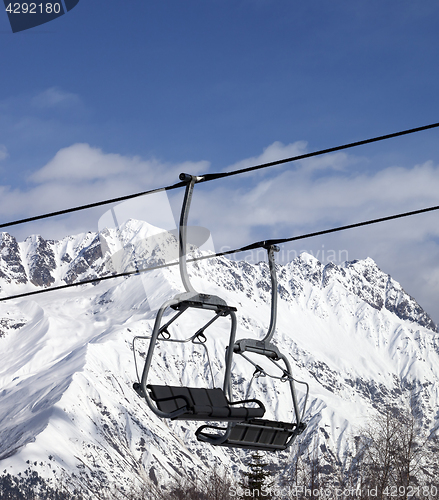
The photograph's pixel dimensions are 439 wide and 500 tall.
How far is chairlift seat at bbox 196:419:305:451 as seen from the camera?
737 centimetres

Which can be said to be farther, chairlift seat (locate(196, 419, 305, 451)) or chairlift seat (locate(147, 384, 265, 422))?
chairlift seat (locate(196, 419, 305, 451))

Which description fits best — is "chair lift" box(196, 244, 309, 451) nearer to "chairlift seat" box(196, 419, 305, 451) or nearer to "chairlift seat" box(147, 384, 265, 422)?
"chairlift seat" box(196, 419, 305, 451)

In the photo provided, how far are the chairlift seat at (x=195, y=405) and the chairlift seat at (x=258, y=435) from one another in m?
0.16

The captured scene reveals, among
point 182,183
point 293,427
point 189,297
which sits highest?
point 182,183

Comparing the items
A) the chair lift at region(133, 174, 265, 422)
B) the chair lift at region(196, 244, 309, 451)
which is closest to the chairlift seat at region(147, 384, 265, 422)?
the chair lift at region(133, 174, 265, 422)

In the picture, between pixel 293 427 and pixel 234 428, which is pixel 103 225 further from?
pixel 293 427

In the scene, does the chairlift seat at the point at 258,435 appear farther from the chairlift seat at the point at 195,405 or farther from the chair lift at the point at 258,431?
the chairlift seat at the point at 195,405

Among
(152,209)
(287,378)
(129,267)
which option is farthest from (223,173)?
(287,378)

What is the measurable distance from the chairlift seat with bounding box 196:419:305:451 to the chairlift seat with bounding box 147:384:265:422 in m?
0.16

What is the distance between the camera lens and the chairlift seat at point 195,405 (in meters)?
6.95

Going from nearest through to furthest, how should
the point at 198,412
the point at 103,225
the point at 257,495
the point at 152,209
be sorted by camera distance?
the point at 198,412 → the point at 103,225 → the point at 152,209 → the point at 257,495

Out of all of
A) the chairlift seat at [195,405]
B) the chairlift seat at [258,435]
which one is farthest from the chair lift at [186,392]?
the chairlift seat at [258,435]

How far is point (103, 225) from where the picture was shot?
7.78 meters

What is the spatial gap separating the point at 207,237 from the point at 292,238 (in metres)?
1.74
